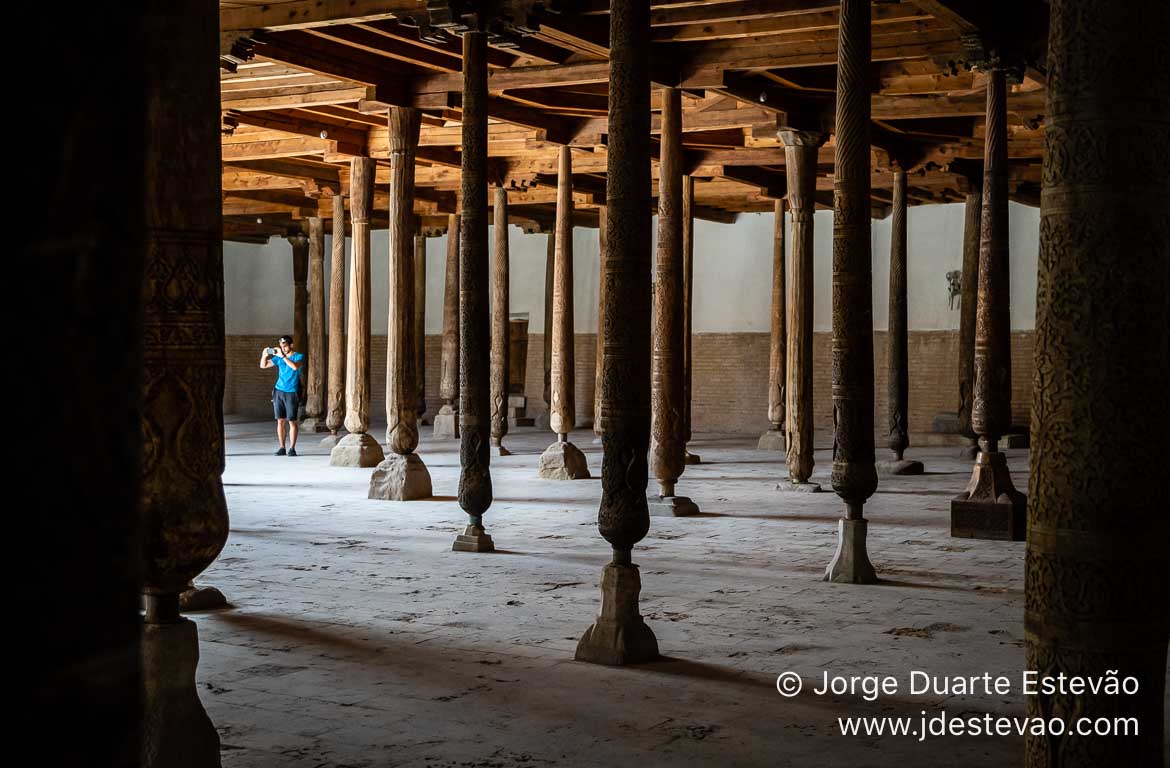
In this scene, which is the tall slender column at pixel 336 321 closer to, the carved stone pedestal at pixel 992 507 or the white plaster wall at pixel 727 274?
the white plaster wall at pixel 727 274

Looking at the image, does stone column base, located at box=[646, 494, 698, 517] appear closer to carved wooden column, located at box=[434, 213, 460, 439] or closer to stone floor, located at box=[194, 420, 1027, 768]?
stone floor, located at box=[194, 420, 1027, 768]

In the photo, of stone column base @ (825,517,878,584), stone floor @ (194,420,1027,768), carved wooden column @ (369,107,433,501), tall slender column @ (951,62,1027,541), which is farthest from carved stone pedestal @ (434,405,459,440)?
stone column base @ (825,517,878,584)

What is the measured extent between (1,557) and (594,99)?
14356 millimetres

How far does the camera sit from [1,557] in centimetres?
114

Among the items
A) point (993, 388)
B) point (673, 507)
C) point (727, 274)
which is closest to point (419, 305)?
point (727, 274)

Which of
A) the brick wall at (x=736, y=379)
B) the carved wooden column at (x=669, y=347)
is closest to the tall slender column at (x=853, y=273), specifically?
the carved wooden column at (x=669, y=347)

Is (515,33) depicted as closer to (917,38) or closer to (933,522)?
(917,38)

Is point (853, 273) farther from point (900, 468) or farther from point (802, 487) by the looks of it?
point (900, 468)

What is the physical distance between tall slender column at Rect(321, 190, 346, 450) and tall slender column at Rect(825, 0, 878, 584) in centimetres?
1172

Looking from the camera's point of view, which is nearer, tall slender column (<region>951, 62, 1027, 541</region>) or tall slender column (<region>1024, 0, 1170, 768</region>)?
tall slender column (<region>1024, 0, 1170, 768</region>)

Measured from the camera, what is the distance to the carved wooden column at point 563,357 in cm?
1559

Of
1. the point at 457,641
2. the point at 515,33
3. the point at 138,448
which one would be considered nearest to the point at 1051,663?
the point at 138,448

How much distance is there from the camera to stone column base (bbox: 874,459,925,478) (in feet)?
54.3

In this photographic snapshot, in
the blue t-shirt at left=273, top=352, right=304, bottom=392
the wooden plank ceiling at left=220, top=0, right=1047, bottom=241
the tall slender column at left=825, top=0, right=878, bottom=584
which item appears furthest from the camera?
the blue t-shirt at left=273, top=352, right=304, bottom=392
